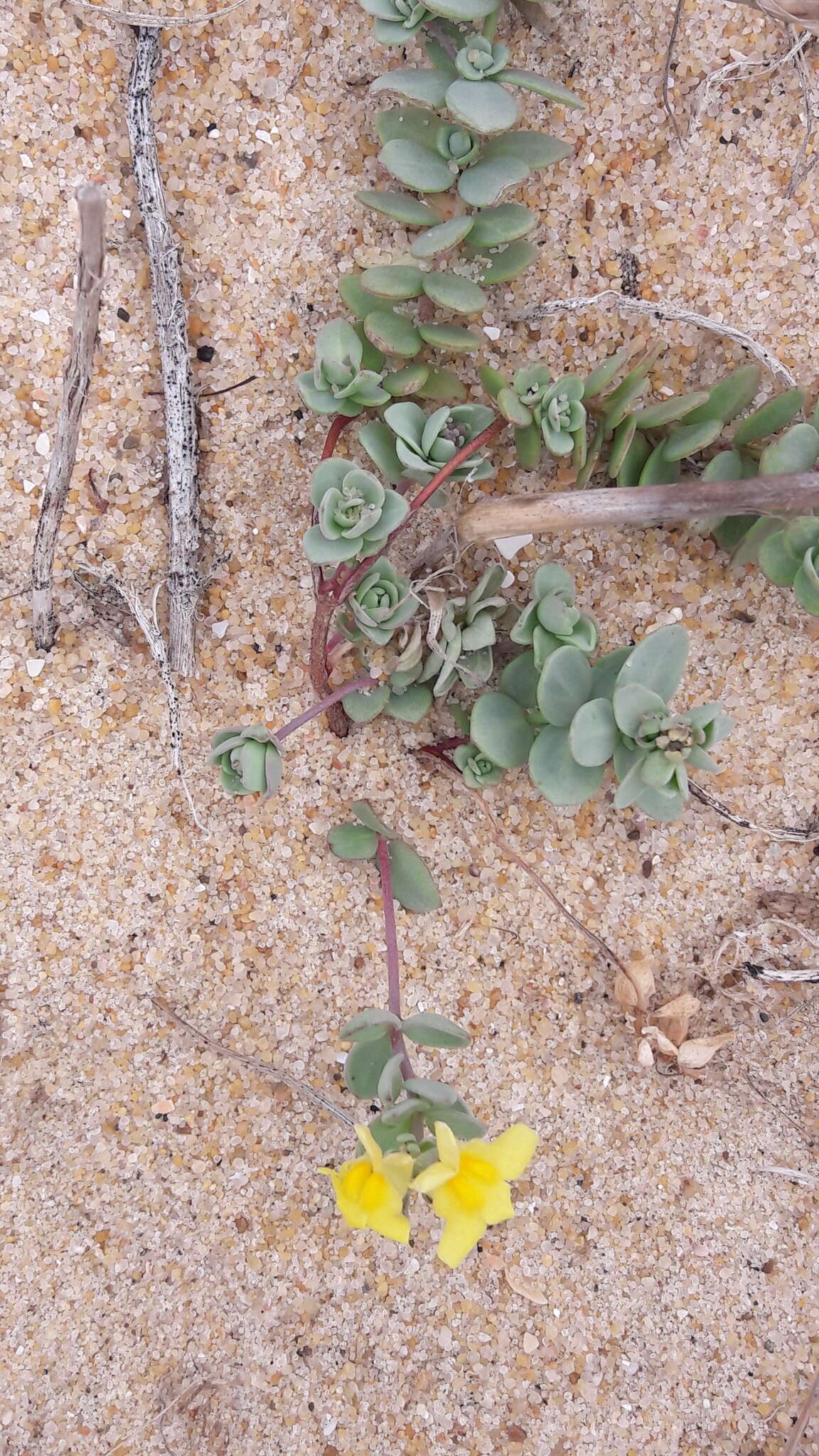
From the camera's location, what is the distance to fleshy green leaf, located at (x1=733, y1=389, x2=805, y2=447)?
1.88 m

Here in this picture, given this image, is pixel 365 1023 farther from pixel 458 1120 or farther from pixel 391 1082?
pixel 458 1120

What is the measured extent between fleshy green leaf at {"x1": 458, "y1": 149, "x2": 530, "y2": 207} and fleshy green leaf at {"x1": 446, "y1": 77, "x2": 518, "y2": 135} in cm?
9

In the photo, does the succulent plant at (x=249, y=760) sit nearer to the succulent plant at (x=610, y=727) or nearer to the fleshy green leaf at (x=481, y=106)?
the succulent plant at (x=610, y=727)

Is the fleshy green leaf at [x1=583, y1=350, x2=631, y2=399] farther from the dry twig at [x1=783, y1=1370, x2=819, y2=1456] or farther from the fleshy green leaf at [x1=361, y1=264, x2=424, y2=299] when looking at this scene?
the dry twig at [x1=783, y1=1370, x2=819, y2=1456]

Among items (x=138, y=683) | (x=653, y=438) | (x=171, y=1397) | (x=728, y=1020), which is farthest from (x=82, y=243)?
(x=171, y=1397)

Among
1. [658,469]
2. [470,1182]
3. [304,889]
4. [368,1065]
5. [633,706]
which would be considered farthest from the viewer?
[304,889]

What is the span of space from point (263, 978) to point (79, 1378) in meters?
0.88

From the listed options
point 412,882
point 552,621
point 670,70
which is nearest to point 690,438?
point 552,621

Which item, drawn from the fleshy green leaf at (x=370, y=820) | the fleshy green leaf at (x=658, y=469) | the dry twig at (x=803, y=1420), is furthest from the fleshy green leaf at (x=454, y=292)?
the dry twig at (x=803, y=1420)

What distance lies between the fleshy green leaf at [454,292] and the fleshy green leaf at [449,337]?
0.05m

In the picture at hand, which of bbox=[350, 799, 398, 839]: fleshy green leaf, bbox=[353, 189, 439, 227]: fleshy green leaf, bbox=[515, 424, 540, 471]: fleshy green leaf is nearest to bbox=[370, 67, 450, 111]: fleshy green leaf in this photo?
bbox=[353, 189, 439, 227]: fleshy green leaf

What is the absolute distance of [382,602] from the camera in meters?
1.87

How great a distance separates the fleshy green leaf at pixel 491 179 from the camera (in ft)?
5.83

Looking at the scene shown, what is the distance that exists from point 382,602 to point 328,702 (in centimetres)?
23
